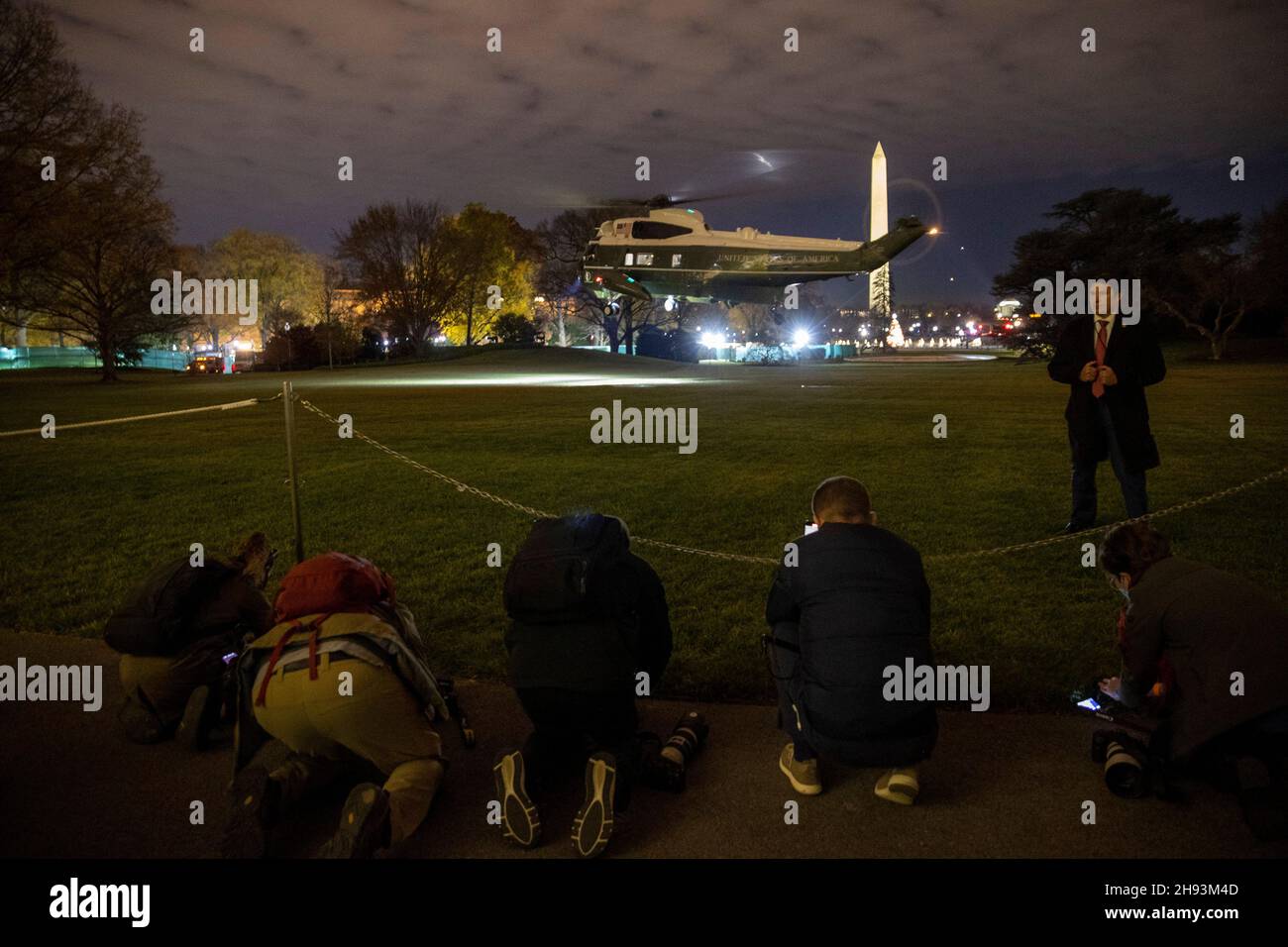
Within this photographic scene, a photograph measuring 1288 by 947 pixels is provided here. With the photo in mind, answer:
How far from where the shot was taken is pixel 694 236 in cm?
3338

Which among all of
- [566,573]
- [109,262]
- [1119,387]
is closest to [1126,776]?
[566,573]

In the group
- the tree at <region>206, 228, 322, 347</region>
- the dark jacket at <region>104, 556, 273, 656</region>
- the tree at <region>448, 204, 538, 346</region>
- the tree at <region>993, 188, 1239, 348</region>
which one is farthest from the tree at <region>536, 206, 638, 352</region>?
the dark jacket at <region>104, 556, 273, 656</region>

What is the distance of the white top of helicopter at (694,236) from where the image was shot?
3334cm

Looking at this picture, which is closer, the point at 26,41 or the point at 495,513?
the point at 495,513

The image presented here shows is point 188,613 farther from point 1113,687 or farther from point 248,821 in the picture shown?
point 1113,687

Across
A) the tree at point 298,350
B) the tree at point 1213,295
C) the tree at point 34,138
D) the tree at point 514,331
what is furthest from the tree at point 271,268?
the tree at point 1213,295

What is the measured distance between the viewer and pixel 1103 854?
3.30 meters

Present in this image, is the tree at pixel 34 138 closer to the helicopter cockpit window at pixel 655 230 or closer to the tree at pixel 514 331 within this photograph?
the helicopter cockpit window at pixel 655 230

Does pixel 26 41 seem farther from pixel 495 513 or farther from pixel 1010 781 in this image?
pixel 1010 781

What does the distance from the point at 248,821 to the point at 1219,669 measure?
3.99m

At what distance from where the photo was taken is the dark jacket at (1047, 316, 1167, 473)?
764 centimetres

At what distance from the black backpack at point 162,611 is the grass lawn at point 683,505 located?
5.49 ft
